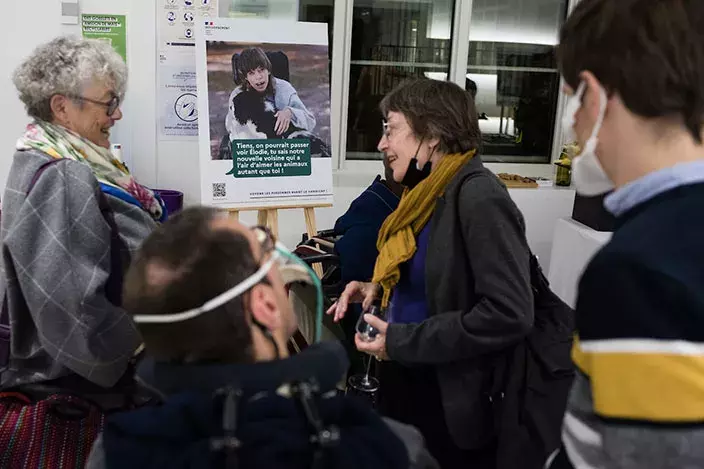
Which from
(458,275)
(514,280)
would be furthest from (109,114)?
(514,280)

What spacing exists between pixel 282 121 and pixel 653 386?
243cm

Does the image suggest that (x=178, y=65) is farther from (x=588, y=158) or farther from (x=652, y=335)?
(x=652, y=335)

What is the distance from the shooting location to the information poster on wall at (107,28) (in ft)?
10.1

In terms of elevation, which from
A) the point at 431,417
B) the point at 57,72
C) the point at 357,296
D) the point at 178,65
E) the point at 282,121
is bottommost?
the point at 431,417

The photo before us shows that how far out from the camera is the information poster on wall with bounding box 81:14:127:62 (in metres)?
3.09

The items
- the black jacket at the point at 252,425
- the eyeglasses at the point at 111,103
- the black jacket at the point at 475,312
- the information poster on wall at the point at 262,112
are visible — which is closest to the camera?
the black jacket at the point at 252,425

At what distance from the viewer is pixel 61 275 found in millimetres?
1529

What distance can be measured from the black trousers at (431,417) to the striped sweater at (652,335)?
84 cm

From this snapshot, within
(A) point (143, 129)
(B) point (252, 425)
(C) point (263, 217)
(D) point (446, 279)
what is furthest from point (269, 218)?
(B) point (252, 425)

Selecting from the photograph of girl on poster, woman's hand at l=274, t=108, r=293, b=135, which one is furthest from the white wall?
woman's hand at l=274, t=108, r=293, b=135

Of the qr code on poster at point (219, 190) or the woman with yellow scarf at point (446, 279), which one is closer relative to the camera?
the woman with yellow scarf at point (446, 279)

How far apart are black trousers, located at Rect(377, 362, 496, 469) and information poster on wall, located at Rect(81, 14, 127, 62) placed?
7.82 feet

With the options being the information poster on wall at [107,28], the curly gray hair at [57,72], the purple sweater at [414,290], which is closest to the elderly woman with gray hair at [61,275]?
the curly gray hair at [57,72]

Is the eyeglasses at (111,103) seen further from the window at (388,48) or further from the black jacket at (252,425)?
the window at (388,48)
